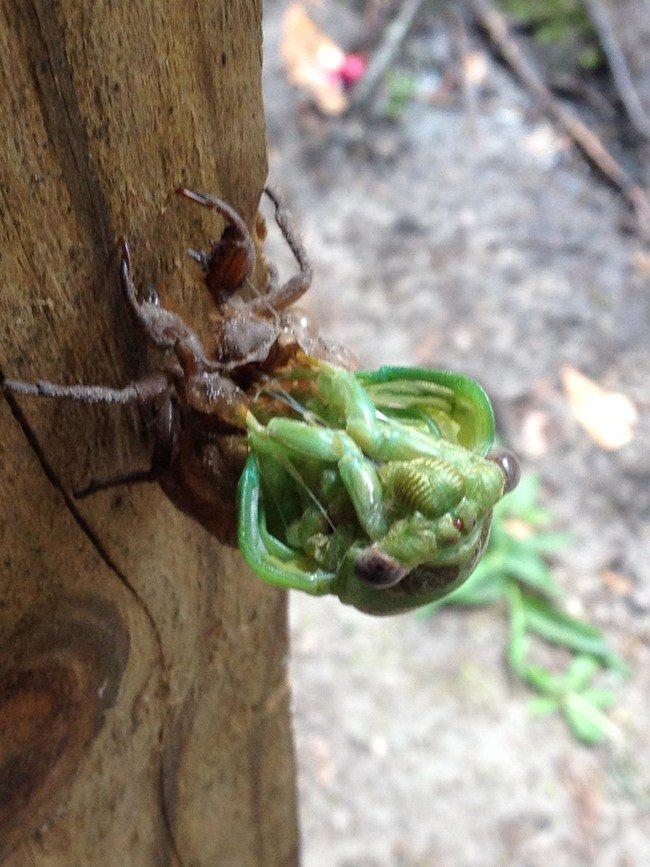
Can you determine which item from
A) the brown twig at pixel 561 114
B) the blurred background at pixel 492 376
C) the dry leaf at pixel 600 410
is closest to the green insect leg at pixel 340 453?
the blurred background at pixel 492 376

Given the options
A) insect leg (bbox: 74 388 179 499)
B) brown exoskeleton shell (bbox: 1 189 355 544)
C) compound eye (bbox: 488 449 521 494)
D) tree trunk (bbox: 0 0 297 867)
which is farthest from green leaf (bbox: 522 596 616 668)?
insect leg (bbox: 74 388 179 499)

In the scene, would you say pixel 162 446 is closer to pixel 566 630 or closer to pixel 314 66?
pixel 566 630

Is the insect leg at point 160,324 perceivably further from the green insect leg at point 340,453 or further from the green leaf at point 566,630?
the green leaf at point 566,630

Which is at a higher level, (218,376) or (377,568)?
(218,376)

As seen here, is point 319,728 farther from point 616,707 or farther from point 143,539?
point 143,539

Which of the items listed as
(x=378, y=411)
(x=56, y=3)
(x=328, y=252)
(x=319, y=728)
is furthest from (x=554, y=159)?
(x=56, y=3)

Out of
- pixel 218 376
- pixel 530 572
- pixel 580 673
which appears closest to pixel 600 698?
pixel 580 673
